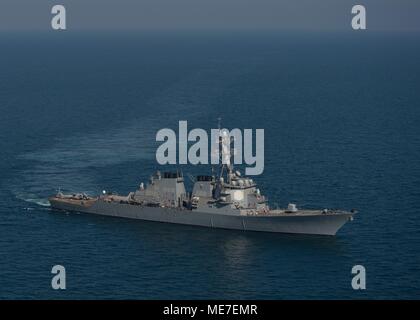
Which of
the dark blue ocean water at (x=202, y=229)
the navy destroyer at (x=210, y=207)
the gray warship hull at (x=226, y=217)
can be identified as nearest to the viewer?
the dark blue ocean water at (x=202, y=229)

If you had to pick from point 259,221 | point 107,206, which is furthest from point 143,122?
point 259,221

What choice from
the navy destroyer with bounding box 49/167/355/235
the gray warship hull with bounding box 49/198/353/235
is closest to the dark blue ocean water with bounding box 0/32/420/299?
the gray warship hull with bounding box 49/198/353/235

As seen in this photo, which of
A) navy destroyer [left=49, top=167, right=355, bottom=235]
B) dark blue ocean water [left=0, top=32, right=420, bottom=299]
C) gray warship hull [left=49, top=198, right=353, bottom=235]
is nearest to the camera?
dark blue ocean water [left=0, top=32, right=420, bottom=299]

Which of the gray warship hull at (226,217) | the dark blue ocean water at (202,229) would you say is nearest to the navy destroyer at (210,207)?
the gray warship hull at (226,217)

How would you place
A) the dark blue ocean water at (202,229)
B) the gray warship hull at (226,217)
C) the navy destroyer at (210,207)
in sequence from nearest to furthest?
the dark blue ocean water at (202,229) → the gray warship hull at (226,217) → the navy destroyer at (210,207)

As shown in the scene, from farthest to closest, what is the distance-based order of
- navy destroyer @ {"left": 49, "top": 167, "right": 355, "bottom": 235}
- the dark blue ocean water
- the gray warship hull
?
navy destroyer @ {"left": 49, "top": 167, "right": 355, "bottom": 235}
the gray warship hull
the dark blue ocean water

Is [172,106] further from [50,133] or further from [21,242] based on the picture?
[21,242]

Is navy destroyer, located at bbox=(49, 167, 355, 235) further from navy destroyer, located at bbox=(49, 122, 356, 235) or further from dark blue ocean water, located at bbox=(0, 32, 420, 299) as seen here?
dark blue ocean water, located at bbox=(0, 32, 420, 299)

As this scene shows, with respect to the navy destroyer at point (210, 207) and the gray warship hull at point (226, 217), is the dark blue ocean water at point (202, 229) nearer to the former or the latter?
the gray warship hull at point (226, 217)
